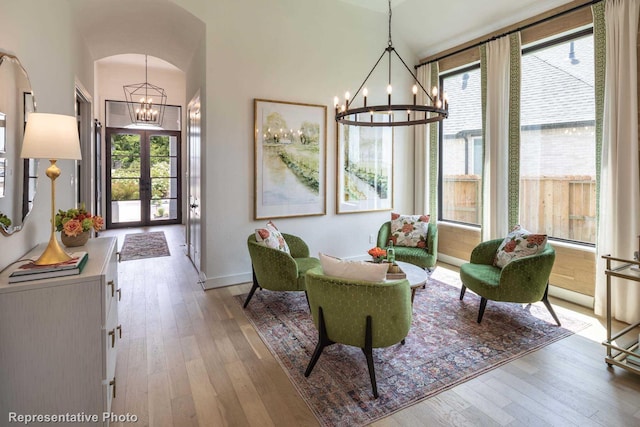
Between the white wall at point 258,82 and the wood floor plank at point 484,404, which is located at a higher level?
the white wall at point 258,82

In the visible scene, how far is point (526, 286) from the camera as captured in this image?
131 inches

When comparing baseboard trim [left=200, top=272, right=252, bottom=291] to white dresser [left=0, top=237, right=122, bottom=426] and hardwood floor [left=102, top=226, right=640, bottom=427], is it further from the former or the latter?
white dresser [left=0, top=237, right=122, bottom=426]

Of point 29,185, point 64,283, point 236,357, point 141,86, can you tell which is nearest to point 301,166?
point 236,357

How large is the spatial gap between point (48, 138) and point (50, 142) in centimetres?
2

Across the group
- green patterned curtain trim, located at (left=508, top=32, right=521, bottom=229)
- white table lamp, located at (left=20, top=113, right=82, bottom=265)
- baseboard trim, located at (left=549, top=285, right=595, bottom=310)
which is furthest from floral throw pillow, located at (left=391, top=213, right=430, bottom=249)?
white table lamp, located at (left=20, top=113, right=82, bottom=265)

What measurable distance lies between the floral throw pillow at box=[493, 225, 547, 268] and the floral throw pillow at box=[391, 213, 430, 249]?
3.52ft

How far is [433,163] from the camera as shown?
5.77 metres

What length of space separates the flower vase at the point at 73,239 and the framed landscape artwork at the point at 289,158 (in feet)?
7.36

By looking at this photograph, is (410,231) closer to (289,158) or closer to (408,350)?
(289,158)

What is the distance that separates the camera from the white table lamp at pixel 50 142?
1.96 metres

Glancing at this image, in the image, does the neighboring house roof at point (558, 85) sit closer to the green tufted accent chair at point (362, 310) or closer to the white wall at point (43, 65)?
the green tufted accent chair at point (362, 310)

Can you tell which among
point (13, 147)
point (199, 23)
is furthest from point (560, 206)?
point (13, 147)

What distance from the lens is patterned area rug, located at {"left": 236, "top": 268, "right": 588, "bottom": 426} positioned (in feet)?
7.68

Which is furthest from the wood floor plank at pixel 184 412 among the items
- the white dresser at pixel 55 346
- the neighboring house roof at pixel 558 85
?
the neighboring house roof at pixel 558 85
